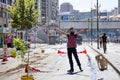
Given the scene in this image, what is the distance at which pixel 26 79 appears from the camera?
13.2 meters

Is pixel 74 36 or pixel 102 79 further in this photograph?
pixel 74 36

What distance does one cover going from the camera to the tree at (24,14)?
6644cm

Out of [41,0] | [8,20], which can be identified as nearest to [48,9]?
[41,0]

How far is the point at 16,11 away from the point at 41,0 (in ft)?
409

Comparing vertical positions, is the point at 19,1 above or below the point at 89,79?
above

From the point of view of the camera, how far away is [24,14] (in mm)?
66750

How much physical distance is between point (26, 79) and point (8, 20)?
67720 mm

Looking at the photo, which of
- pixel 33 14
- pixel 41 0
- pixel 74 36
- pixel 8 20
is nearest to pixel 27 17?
pixel 33 14

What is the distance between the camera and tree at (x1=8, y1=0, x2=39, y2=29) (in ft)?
218

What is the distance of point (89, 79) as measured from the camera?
1524cm

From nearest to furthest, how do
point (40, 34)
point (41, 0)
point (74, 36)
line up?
point (74, 36), point (40, 34), point (41, 0)

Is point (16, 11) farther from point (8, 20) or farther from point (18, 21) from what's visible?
point (8, 20)

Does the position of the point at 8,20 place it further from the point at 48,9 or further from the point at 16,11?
the point at 48,9

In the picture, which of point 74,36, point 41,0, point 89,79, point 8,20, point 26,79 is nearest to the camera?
point 26,79
